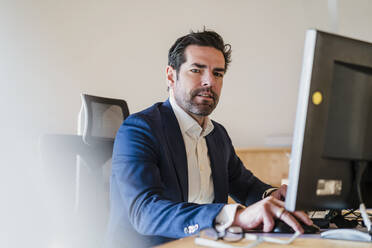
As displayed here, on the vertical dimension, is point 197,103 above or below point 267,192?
above

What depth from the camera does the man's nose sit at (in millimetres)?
1720

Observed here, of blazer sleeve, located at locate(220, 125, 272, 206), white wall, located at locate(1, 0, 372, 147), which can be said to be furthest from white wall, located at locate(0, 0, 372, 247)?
blazer sleeve, located at locate(220, 125, 272, 206)

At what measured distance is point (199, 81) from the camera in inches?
68.1

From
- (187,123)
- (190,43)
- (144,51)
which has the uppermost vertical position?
(144,51)

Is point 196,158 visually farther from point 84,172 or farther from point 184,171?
point 84,172

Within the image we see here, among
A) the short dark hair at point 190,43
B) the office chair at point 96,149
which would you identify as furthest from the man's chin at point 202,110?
the office chair at point 96,149

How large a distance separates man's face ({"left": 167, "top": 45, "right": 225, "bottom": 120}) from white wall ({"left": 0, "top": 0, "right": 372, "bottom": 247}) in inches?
76.7

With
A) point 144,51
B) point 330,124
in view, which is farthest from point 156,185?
point 144,51

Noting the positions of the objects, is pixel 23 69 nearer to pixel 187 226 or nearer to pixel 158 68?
pixel 158 68

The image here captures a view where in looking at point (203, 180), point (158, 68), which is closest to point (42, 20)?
point (158, 68)

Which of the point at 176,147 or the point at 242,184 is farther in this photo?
the point at 242,184

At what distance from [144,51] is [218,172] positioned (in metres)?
2.34

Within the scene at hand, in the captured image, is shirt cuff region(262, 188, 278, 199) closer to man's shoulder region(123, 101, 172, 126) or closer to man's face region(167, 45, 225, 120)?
man's face region(167, 45, 225, 120)

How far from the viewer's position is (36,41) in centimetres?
335
